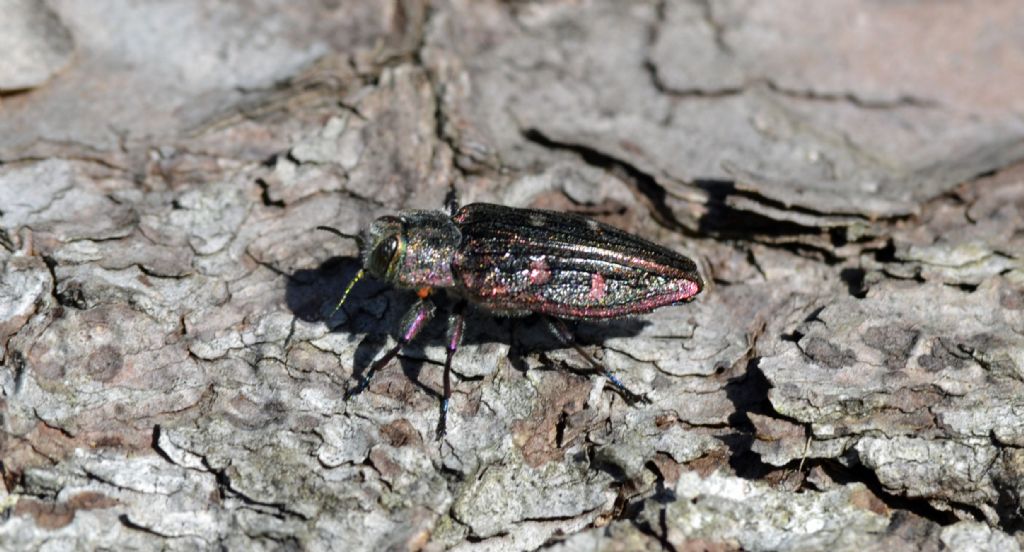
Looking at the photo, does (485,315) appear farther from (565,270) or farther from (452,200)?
(452,200)

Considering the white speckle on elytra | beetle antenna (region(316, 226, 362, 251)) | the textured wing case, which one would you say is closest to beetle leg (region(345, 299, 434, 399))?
the textured wing case

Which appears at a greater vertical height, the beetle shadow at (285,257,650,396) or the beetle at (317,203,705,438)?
the beetle at (317,203,705,438)

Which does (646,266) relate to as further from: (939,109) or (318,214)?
(939,109)

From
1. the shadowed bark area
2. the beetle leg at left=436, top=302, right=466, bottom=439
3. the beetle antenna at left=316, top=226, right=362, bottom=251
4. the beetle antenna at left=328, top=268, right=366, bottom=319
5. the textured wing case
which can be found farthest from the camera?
the beetle antenna at left=316, top=226, right=362, bottom=251

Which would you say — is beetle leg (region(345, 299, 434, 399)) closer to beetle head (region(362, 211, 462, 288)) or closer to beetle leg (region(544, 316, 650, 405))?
beetle head (region(362, 211, 462, 288))

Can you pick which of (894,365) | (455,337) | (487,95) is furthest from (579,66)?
(894,365)

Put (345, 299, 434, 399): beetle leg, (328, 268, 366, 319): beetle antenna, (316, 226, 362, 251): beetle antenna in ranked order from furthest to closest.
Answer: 1. (316, 226, 362, 251): beetle antenna
2. (328, 268, 366, 319): beetle antenna
3. (345, 299, 434, 399): beetle leg

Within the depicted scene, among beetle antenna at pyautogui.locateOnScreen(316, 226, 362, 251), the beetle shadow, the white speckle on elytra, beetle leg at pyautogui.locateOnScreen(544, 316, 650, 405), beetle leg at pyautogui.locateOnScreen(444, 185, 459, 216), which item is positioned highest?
the white speckle on elytra

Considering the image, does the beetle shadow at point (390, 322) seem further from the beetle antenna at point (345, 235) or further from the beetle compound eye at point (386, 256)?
the beetle compound eye at point (386, 256)
